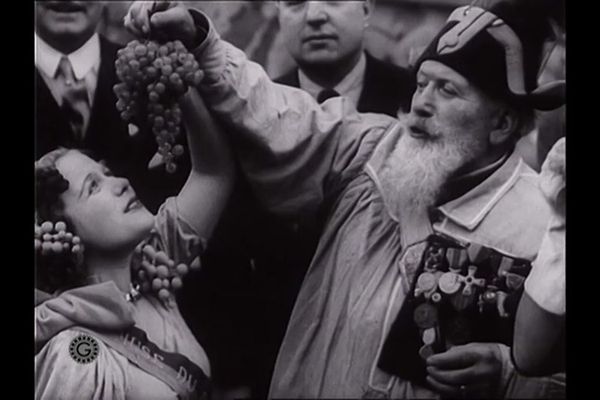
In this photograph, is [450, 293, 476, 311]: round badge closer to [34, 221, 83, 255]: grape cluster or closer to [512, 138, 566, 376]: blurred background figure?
[512, 138, 566, 376]: blurred background figure

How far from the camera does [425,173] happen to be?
2.62 metres

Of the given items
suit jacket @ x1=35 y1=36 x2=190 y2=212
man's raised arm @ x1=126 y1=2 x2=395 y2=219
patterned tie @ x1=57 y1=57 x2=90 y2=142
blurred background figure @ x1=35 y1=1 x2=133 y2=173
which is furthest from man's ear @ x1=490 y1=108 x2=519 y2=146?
patterned tie @ x1=57 y1=57 x2=90 y2=142

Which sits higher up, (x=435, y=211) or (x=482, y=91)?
(x=482, y=91)

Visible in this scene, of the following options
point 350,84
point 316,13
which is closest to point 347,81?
point 350,84

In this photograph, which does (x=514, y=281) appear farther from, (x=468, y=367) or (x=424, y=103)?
(x=424, y=103)

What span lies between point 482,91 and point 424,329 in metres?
0.57

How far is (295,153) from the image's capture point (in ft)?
8.69

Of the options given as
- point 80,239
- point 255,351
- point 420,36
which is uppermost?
point 420,36

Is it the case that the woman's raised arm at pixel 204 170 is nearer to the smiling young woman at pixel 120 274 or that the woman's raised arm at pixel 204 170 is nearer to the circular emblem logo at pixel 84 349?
the smiling young woman at pixel 120 274

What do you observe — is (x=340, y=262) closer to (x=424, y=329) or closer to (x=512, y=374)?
(x=424, y=329)

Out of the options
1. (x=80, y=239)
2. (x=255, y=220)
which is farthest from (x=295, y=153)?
(x=80, y=239)

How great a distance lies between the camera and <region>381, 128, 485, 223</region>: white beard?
262 cm

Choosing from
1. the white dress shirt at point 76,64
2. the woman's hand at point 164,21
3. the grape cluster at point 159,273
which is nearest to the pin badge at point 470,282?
the grape cluster at point 159,273

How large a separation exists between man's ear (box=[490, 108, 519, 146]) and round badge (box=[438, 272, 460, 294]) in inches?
12.9
